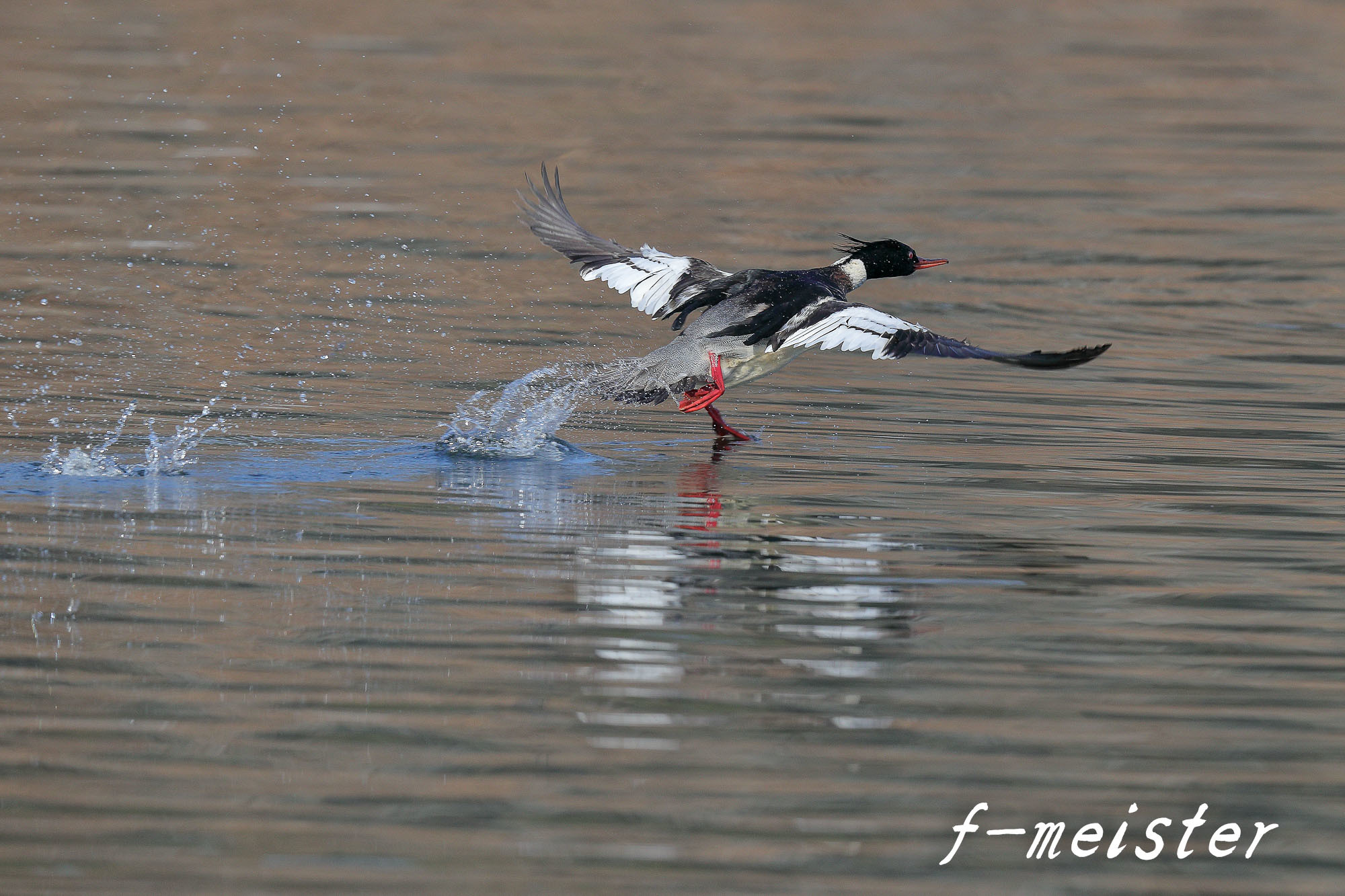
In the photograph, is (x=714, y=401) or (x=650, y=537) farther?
(x=714, y=401)

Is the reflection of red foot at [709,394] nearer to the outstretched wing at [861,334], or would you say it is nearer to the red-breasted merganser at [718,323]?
the red-breasted merganser at [718,323]

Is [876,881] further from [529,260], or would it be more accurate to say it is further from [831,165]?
[831,165]

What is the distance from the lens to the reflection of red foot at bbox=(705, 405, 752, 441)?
9.81 meters

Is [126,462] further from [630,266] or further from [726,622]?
[726,622]

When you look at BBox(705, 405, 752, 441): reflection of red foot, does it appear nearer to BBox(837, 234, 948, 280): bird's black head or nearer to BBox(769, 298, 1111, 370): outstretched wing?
BBox(769, 298, 1111, 370): outstretched wing

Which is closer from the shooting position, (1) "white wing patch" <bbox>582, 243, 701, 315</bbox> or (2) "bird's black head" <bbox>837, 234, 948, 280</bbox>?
(1) "white wing patch" <bbox>582, 243, 701, 315</bbox>

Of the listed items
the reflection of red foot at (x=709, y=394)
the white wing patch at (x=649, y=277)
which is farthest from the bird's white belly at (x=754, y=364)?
the white wing patch at (x=649, y=277)

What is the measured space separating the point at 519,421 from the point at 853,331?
1719 mm

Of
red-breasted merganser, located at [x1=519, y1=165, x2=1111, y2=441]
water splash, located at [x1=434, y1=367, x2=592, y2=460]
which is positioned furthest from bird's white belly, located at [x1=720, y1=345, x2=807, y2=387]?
water splash, located at [x1=434, y1=367, x2=592, y2=460]

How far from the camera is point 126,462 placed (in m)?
8.73

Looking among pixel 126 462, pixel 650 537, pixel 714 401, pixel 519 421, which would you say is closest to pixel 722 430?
pixel 714 401

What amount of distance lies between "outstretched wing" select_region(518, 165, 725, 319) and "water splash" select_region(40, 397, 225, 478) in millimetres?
2129

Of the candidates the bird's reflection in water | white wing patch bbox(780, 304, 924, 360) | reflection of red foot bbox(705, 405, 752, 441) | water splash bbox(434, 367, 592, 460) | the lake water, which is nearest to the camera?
the lake water

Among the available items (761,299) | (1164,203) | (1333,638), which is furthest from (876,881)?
(1164,203)
